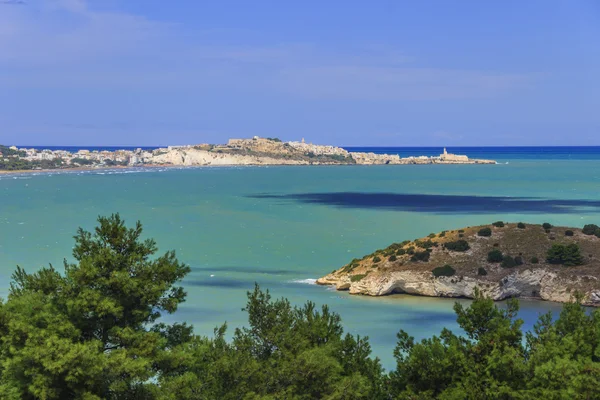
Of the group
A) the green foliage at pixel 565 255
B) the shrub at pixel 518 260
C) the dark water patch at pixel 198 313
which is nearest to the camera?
the dark water patch at pixel 198 313

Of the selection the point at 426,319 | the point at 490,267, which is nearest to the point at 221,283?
the point at 426,319

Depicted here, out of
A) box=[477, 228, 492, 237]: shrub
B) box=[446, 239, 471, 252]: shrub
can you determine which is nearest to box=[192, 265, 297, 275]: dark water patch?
box=[446, 239, 471, 252]: shrub

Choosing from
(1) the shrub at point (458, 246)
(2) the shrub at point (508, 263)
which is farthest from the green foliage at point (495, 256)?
(1) the shrub at point (458, 246)

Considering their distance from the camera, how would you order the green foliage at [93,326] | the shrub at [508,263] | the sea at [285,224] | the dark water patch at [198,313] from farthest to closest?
1. the shrub at [508,263]
2. the sea at [285,224]
3. the dark water patch at [198,313]
4. the green foliage at [93,326]

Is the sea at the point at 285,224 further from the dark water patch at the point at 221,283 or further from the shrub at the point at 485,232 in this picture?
the shrub at the point at 485,232

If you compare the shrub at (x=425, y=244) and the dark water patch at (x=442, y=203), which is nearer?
the shrub at (x=425, y=244)

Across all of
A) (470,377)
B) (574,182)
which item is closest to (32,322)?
(470,377)

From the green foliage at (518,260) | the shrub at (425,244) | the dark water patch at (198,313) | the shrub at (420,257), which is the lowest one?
the dark water patch at (198,313)

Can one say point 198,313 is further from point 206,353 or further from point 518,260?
point 206,353

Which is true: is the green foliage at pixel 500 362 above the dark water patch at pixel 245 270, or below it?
above
